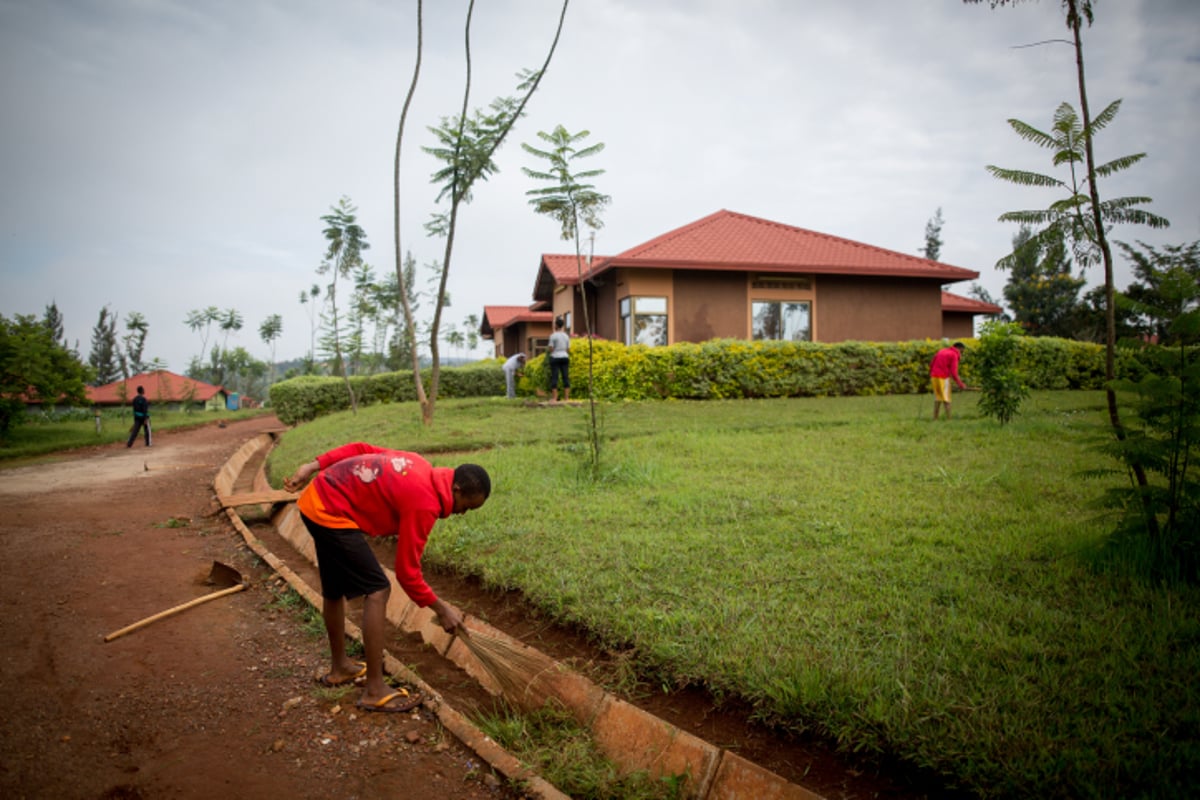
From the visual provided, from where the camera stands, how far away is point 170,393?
34156 mm

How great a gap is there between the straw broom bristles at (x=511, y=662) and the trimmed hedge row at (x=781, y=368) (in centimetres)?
1164

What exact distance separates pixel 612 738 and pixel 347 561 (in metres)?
1.71

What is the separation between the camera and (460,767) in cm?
318

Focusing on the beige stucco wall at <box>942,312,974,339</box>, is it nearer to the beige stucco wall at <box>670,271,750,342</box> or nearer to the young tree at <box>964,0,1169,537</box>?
the beige stucco wall at <box>670,271,750,342</box>

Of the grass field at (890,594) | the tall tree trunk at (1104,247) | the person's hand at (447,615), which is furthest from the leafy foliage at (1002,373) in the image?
the person's hand at (447,615)

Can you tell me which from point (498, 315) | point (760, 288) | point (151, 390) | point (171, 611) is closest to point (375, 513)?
point (171, 611)

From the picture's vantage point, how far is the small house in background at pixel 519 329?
27.8m

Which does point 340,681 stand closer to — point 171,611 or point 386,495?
point 386,495

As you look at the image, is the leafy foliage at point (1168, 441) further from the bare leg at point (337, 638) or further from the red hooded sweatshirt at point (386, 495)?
the bare leg at point (337, 638)

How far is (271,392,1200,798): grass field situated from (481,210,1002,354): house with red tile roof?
10316 millimetres

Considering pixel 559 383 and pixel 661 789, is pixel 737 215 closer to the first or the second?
pixel 559 383

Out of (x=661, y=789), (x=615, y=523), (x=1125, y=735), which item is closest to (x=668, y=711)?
(x=661, y=789)

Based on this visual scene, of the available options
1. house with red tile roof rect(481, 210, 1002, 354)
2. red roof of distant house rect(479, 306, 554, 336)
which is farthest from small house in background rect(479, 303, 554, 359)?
house with red tile roof rect(481, 210, 1002, 354)

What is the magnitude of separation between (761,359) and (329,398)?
1416 centimetres
